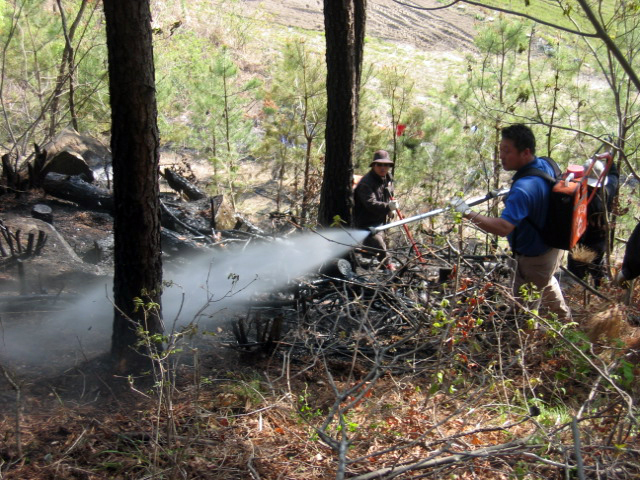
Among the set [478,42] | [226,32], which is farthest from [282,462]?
[226,32]

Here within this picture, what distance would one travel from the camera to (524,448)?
3273 mm

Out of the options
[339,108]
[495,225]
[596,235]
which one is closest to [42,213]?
[339,108]

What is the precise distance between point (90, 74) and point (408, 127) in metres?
6.73

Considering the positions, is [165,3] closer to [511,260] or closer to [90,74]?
[90,74]

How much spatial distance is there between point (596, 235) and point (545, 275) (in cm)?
177

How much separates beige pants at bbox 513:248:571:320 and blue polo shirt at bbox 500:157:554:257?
72mm

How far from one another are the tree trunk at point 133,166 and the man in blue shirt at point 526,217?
7.56 ft

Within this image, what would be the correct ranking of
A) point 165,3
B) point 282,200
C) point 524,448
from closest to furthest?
1. point 524,448
2. point 282,200
3. point 165,3

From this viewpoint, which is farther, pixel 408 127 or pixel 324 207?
pixel 408 127

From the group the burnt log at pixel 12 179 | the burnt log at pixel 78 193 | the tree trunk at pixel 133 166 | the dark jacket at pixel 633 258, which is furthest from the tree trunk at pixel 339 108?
the burnt log at pixel 12 179

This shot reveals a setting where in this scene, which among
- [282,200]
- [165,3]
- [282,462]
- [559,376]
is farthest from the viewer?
[165,3]

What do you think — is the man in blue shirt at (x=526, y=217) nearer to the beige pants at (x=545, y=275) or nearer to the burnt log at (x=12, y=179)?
the beige pants at (x=545, y=275)

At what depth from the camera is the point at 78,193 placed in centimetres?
938

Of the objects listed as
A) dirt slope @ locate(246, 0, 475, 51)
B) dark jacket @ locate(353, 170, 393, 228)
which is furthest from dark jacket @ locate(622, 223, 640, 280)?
dirt slope @ locate(246, 0, 475, 51)
